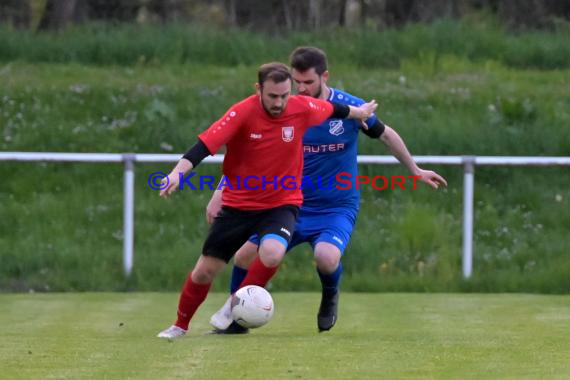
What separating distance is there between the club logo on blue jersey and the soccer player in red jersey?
38 centimetres

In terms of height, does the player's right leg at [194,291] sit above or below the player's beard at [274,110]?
below

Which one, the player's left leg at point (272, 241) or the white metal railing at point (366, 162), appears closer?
the player's left leg at point (272, 241)

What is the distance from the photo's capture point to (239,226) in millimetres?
8719

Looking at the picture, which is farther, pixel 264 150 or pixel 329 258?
pixel 329 258

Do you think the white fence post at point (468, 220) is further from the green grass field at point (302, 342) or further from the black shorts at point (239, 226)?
the black shorts at point (239, 226)

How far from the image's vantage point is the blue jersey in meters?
9.30

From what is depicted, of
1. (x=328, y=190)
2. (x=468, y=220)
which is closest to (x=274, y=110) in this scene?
(x=328, y=190)

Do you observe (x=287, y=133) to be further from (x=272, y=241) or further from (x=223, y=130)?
(x=272, y=241)

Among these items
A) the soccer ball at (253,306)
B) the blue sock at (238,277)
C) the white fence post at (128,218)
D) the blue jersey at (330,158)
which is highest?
the blue jersey at (330,158)

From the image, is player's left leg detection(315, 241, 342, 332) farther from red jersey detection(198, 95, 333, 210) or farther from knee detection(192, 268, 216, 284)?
knee detection(192, 268, 216, 284)

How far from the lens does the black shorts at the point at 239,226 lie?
8672mm

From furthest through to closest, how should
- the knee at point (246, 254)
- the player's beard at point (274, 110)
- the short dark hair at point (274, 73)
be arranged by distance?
Answer: 1. the knee at point (246, 254)
2. the player's beard at point (274, 110)
3. the short dark hair at point (274, 73)

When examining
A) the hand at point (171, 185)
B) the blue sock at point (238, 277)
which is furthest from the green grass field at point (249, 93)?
the hand at point (171, 185)

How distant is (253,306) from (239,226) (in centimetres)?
55
